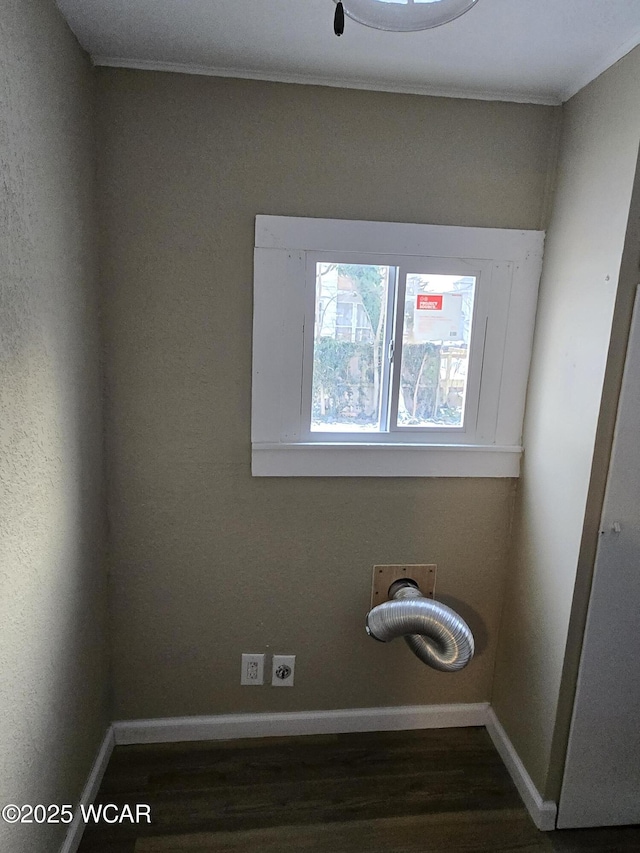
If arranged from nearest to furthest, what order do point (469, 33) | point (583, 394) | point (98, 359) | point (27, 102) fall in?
point (27, 102) → point (469, 33) → point (583, 394) → point (98, 359)

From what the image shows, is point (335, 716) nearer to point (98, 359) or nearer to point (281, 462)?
point (281, 462)

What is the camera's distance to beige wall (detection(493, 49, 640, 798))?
1.40m

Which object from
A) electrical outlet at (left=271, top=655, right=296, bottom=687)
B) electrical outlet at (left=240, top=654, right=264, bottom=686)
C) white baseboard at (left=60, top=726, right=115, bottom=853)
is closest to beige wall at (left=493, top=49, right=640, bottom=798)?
electrical outlet at (left=271, top=655, right=296, bottom=687)

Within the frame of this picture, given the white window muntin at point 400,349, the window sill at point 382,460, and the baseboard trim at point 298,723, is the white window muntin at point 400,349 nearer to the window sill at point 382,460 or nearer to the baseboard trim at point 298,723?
the window sill at point 382,460

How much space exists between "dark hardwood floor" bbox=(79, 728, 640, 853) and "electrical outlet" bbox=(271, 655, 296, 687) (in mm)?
219

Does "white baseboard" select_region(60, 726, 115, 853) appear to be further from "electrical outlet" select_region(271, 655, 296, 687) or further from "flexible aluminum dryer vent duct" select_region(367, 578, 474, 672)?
"flexible aluminum dryer vent duct" select_region(367, 578, 474, 672)

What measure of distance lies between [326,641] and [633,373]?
133 cm

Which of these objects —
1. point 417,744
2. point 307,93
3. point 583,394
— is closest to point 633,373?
point 583,394

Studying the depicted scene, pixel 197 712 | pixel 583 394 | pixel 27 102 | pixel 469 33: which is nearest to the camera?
pixel 27 102

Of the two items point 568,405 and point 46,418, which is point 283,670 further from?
point 568,405

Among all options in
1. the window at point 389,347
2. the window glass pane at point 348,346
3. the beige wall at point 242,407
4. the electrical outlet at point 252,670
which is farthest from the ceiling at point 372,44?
the electrical outlet at point 252,670

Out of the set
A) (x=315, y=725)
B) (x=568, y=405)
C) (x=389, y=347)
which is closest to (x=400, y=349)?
(x=389, y=347)

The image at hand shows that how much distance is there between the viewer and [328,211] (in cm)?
166

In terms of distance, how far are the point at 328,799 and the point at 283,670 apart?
0.41m
